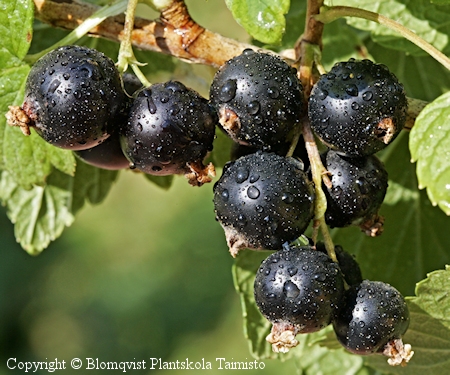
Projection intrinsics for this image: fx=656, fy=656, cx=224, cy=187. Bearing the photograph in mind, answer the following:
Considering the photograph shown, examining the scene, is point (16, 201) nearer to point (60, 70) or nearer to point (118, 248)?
point (60, 70)

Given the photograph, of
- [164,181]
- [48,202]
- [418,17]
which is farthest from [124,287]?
[418,17]

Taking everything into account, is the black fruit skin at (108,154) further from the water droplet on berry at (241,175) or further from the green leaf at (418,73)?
the green leaf at (418,73)

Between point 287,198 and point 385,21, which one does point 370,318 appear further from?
point 385,21

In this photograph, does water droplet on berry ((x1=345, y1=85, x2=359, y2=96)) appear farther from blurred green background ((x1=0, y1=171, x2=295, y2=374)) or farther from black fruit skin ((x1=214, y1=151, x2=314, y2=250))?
blurred green background ((x1=0, y1=171, x2=295, y2=374))

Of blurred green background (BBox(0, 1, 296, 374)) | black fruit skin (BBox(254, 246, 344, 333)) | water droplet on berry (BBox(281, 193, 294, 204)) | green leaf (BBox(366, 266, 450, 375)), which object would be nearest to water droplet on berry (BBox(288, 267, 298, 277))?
black fruit skin (BBox(254, 246, 344, 333))

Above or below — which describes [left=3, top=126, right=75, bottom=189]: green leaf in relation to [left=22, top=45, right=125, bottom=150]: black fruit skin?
below
